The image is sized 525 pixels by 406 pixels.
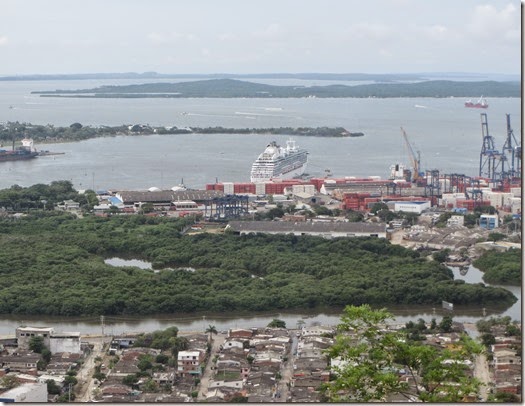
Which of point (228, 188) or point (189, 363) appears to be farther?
point (228, 188)

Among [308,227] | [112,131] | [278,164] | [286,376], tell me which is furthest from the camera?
[112,131]

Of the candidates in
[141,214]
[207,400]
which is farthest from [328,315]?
[141,214]

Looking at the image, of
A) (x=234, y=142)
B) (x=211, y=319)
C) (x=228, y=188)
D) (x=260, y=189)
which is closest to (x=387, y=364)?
(x=211, y=319)

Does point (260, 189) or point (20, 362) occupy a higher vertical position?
point (20, 362)

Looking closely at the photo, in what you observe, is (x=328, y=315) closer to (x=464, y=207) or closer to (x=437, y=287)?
(x=437, y=287)

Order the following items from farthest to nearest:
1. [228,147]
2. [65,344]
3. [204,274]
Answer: [228,147], [204,274], [65,344]

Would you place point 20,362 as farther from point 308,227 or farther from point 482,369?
point 308,227
